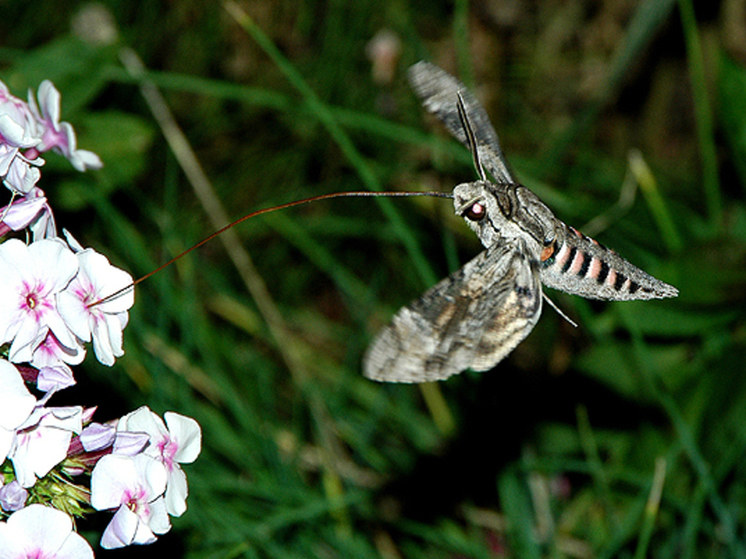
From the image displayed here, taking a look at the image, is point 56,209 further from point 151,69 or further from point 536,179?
point 536,179

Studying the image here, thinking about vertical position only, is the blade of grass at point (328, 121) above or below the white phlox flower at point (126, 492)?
above

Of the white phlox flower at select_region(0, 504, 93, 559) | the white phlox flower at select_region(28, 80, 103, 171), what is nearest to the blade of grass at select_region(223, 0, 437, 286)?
the white phlox flower at select_region(28, 80, 103, 171)

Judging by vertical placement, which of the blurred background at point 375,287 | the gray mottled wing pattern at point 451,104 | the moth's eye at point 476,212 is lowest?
the blurred background at point 375,287

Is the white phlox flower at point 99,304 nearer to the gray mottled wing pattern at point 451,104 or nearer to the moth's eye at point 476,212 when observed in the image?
the moth's eye at point 476,212

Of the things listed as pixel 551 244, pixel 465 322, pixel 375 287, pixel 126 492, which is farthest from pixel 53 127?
pixel 375 287

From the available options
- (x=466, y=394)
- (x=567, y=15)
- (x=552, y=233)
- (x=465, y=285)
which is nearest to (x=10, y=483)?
(x=465, y=285)

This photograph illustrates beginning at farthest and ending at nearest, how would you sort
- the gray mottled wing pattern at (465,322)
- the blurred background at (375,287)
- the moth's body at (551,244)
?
the blurred background at (375,287)
the moth's body at (551,244)
the gray mottled wing pattern at (465,322)

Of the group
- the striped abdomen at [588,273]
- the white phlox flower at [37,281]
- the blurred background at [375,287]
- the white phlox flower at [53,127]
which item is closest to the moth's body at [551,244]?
the striped abdomen at [588,273]
